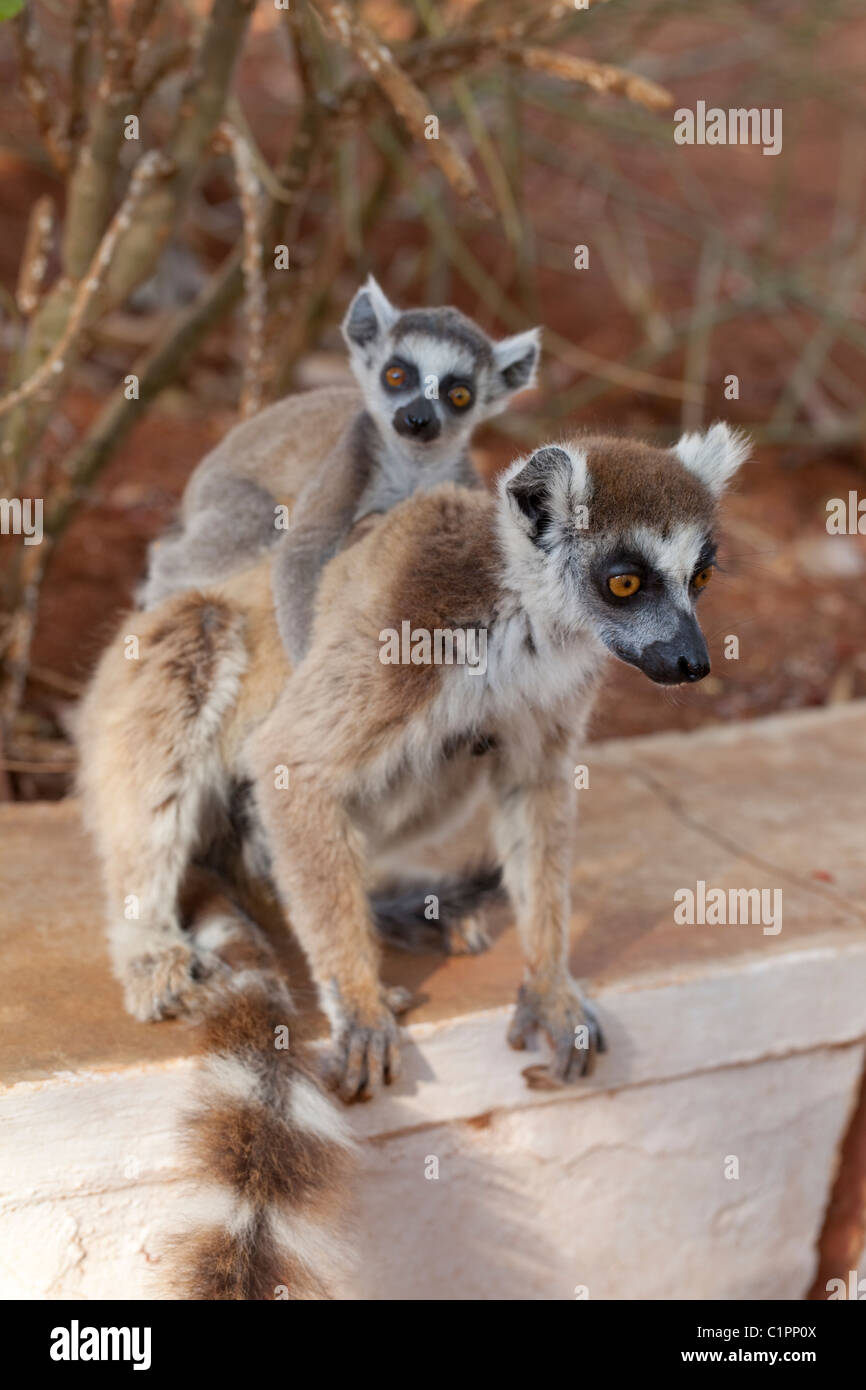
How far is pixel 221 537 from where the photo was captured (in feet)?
12.2

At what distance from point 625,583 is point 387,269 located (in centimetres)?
659

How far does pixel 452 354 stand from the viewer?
3.73m

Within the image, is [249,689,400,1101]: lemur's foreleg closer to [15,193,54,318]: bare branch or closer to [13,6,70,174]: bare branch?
[15,193,54,318]: bare branch

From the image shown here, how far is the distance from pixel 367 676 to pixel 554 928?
0.78 meters

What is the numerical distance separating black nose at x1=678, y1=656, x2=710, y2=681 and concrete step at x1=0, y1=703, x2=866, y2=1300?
3.41 feet

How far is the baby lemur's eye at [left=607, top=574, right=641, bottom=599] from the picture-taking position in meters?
2.71

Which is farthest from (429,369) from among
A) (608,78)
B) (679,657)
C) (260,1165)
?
(260,1165)

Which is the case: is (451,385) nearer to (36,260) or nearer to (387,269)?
(36,260)

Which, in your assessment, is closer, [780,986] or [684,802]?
[780,986]

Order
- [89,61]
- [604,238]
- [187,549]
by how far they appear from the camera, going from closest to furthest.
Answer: [187,549] < [89,61] < [604,238]

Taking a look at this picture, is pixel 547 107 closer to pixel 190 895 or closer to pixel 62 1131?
pixel 190 895

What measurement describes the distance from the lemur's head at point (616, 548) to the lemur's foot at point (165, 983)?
1.12m

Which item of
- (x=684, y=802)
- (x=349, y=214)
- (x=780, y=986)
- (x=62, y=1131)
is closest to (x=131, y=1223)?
(x=62, y=1131)

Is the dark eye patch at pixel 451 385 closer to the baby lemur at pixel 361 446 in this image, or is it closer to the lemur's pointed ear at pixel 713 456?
the baby lemur at pixel 361 446
